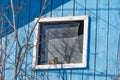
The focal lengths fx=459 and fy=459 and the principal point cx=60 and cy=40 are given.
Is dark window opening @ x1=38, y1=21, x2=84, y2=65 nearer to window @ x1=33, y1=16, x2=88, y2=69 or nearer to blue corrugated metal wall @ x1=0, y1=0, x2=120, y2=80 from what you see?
window @ x1=33, y1=16, x2=88, y2=69

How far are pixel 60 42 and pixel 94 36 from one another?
1.87 feet

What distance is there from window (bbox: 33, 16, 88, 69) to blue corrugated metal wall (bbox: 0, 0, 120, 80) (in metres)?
0.09

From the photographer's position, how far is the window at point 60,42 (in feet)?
23.5

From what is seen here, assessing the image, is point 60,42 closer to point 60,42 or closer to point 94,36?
point 60,42

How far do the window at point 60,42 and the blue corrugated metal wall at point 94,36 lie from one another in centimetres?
9

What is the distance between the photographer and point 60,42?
7.29 metres

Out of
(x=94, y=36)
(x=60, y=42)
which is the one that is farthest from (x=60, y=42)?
(x=94, y=36)

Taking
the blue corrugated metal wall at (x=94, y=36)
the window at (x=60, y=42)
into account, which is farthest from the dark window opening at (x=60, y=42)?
the blue corrugated metal wall at (x=94, y=36)

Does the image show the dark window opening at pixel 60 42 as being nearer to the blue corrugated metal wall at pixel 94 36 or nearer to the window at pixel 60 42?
the window at pixel 60 42

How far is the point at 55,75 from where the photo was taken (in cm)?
715

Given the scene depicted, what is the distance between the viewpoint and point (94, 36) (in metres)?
7.09

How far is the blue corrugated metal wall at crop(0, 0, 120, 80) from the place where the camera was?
275 inches

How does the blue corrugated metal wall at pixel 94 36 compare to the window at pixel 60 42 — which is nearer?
the blue corrugated metal wall at pixel 94 36

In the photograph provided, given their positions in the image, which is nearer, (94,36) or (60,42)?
(94,36)
